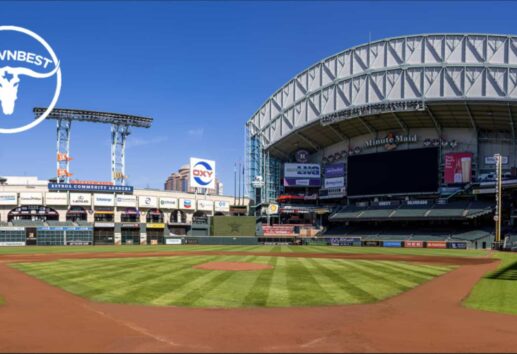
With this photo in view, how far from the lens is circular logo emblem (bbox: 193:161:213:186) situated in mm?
86750

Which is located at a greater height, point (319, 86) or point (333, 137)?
point (319, 86)

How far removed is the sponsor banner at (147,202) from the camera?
8790cm

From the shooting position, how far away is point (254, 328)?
12.8 m

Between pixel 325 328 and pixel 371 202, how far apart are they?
229 ft

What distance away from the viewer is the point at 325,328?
506 inches

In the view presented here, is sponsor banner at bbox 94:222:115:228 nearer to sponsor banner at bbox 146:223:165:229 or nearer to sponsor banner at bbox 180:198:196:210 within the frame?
sponsor banner at bbox 146:223:165:229

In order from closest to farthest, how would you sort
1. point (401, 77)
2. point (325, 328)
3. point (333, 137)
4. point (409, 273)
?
point (325, 328), point (409, 273), point (401, 77), point (333, 137)

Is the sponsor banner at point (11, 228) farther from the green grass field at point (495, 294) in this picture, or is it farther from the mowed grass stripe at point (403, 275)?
the green grass field at point (495, 294)

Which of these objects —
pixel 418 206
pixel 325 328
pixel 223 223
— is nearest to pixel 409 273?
pixel 325 328

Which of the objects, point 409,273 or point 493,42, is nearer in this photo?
point 409,273

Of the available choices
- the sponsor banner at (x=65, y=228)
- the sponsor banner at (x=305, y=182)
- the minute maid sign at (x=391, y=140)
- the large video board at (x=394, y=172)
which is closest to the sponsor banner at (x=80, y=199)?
the sponsor banner at (x=65, y=228)

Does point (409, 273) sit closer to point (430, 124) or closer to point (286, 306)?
point (286, 306)

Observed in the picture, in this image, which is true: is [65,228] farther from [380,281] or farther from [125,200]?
[380,281]

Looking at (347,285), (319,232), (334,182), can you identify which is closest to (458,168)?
(334,182)
